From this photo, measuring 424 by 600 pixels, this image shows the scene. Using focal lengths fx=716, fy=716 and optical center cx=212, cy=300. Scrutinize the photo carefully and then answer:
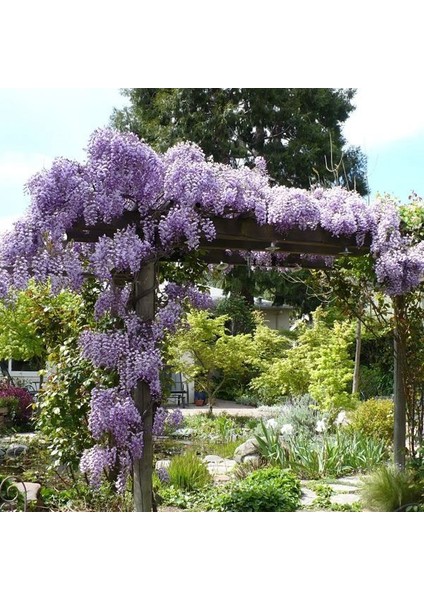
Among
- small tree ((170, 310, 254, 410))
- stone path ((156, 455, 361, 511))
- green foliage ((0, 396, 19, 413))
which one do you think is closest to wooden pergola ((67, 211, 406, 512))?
stone path ((156, 455, 361, 511))

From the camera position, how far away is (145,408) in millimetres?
4801

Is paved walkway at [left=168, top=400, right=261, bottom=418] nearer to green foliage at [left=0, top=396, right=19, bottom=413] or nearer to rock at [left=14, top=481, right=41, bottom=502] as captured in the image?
green foliage at [left=0, top=396, right=19, bottom=413]

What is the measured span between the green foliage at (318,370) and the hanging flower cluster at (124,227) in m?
4.15

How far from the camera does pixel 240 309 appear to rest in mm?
17344

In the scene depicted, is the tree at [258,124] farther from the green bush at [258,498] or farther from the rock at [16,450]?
the green bush at [258,498]

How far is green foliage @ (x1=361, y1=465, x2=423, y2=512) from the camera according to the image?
213 inches

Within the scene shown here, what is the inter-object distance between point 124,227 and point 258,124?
46.6ft

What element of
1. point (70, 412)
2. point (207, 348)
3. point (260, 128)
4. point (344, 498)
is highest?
point (260, 128)

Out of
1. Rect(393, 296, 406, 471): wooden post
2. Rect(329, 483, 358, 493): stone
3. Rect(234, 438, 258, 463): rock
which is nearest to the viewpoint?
Rect(393, 296, 406, 471): wooden post

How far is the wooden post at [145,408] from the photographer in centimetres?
475

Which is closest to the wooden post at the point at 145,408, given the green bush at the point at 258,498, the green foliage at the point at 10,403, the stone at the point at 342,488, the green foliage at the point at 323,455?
the green bush at the point at 258,498

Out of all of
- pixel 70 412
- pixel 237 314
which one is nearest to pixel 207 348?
pixel 237 314

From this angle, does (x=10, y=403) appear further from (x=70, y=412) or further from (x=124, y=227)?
(x=124, y=227)

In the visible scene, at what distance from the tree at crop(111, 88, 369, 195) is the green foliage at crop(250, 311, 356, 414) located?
6.41 m
